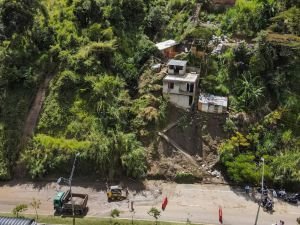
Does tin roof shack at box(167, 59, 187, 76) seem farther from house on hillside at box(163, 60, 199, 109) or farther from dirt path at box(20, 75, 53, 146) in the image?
dirt path at box(20, 75, 53, 146)

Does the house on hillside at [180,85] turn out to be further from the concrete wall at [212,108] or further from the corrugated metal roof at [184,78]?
the concrete wall at [212,108]

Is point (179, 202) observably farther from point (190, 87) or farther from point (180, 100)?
point (190, 87)

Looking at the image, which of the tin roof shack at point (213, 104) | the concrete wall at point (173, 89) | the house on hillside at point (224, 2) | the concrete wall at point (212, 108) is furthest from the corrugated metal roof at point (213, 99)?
the house on hillside at point (224, 2)

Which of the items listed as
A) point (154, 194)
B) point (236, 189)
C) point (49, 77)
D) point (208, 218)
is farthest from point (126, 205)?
point (49, 77)

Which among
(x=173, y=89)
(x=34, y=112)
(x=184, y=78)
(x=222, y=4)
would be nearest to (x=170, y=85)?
(x=173, y=89)

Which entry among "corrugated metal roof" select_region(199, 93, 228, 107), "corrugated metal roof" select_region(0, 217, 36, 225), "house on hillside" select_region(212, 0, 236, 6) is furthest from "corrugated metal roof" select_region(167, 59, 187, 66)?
"corrugated metal roof" select_region(0, 217, 36, 225)

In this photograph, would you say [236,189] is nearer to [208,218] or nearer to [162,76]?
[208,218]
